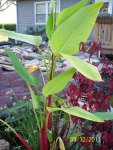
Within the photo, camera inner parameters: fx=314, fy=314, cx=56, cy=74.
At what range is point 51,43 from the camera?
6.11 ft

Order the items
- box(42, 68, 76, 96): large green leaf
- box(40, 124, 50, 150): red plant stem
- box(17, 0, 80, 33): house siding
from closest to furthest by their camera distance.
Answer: box(42, 68, 76, 96): large green leaf < box(40, 124, 50, 150): red plant stem < box(17, 0, 80, 33): house siding

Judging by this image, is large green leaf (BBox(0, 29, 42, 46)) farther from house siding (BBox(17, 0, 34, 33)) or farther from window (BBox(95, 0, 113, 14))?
house siding (BBox(17, 0, 34, 33))

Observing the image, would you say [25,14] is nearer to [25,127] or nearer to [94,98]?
[25,127]

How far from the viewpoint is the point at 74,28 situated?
6.10 ft

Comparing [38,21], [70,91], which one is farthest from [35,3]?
[70,91]

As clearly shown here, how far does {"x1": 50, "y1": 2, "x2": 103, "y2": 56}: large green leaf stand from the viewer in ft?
5.99

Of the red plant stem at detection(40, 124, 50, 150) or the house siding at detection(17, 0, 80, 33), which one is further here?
the house siding at detection(17, 0, 80, 33)

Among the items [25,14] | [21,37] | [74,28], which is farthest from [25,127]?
[25,14]

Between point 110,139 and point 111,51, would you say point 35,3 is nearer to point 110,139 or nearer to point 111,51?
point 111,51

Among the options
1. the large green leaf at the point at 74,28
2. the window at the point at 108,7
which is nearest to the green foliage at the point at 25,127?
the large green leaf at the point at 74,28

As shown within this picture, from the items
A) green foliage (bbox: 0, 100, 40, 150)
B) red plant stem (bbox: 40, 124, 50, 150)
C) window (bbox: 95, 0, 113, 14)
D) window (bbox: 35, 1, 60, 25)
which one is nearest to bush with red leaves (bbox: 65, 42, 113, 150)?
red plant stem (bbox: 40, 124, 50, 150)

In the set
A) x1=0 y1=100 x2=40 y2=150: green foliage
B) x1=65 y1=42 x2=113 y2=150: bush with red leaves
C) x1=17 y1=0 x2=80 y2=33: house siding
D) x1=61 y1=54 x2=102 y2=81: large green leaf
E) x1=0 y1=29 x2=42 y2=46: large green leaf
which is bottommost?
x1=0 y1=100 x2=40 y2=150: green foliage

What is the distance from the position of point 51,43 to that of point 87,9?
0.94 feet
